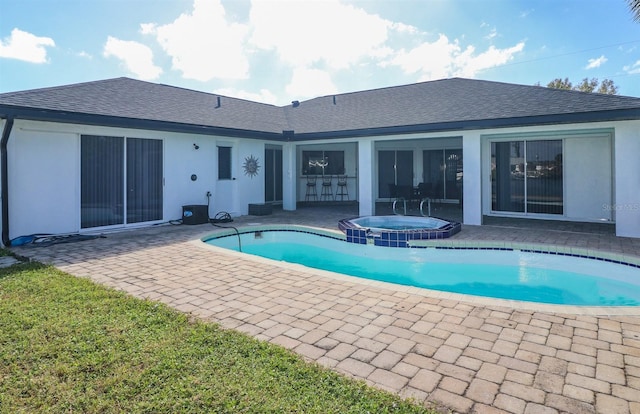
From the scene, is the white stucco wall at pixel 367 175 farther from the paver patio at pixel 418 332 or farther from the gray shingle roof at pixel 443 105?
the paver patio at pixel 418 332

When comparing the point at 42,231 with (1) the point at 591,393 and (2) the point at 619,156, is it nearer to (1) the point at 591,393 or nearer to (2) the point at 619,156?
(1) the point at 591,393

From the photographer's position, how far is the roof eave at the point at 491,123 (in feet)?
24.7

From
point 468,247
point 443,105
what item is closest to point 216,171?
point 443,105

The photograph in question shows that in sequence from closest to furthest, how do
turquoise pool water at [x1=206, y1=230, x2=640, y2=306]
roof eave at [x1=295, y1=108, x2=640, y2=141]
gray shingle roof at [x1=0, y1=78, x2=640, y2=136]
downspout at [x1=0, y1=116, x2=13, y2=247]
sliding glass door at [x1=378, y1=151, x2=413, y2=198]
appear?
turquoise pool water at [x1=206, y1=230, x2=640, y2=306] < downspout at [x1=0, y1=116, x2=13, y2=247] < roof eave at [x1=295, y1=108, x2=640, y2=141] < gray shingle roof at [x1=0, y1=78, x2=640, y2=136] < sliding glass door at [x1=378, y1=151, x2=413, y2=198]

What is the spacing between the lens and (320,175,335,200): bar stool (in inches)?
635

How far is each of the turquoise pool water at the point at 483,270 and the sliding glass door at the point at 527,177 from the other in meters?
4.52

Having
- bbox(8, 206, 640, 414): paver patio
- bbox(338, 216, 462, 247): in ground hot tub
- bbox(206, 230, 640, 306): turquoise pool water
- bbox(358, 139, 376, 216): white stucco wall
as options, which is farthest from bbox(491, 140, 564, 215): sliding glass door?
bbox(8, 206, 640, 414): paver patio

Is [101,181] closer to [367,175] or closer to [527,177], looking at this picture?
[367,175]

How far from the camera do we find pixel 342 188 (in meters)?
16.4

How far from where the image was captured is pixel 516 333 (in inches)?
127

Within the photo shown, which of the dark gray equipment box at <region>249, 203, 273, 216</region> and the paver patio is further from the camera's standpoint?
the dark gray equipment box at <region>249, 203, 273, 216</region>

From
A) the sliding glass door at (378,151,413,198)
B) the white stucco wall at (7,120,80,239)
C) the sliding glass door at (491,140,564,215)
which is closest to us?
the white stucco wall at (7,120,80,239)

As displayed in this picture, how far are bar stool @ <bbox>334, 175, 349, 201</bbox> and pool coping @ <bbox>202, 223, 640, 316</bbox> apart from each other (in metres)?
6.98

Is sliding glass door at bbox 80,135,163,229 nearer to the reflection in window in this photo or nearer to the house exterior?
the house exterior
